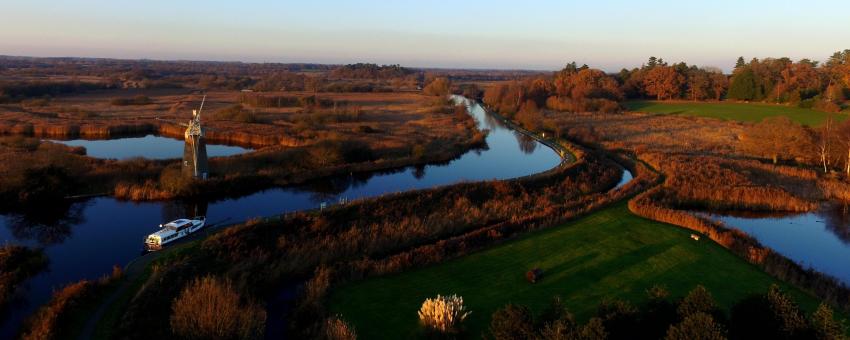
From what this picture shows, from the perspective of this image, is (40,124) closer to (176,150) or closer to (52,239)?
(176,150)

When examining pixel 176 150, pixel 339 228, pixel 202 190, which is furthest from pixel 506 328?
pixel 176 150

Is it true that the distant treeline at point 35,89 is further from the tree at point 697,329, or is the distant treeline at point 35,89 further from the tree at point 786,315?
the tree at point 786,315

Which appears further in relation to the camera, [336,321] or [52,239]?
[52,239]

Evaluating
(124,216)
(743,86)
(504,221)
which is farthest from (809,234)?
(743,86)

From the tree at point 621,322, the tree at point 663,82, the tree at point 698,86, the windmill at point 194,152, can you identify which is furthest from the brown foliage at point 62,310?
the tree at point 698,86

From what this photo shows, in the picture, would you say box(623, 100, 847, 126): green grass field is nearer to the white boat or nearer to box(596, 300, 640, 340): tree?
box(596, 300, 640, 340): tree

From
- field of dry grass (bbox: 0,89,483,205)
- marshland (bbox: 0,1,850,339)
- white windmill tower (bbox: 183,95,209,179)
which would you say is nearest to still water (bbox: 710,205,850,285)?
marshland (bbox: 0,1,850,339)
